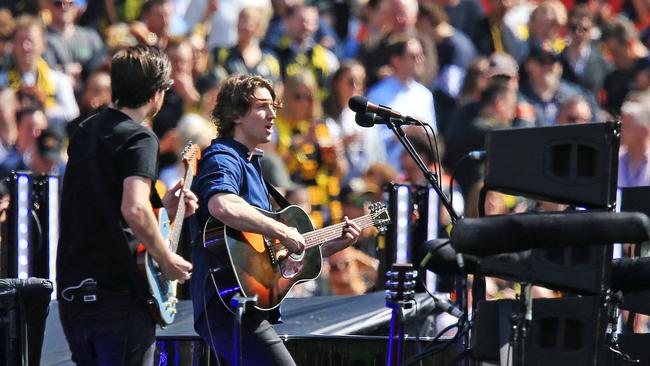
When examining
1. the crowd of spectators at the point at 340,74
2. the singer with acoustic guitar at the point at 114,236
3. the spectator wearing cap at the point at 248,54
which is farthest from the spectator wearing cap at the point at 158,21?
the singer with acoustic guitar at the point at 114,236

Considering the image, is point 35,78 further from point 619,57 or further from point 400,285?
point 619,57

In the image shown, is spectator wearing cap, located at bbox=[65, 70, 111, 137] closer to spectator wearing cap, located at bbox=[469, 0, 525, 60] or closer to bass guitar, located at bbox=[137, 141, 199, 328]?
spectator wearing cap, located at bbox=[469, 0, 525, 60]

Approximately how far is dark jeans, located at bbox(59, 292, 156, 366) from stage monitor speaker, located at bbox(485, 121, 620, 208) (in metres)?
1.69

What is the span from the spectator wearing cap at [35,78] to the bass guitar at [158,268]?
5.17 m

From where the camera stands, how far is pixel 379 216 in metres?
7.84

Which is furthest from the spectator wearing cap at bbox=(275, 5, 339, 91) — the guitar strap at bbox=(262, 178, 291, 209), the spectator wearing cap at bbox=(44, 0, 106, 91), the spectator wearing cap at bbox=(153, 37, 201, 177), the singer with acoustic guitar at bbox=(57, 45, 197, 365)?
the singer with acoustic guitar at bbox=(57, 45, 197, 365)

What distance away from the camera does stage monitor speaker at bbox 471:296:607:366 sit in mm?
6141

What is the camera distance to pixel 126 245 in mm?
6148

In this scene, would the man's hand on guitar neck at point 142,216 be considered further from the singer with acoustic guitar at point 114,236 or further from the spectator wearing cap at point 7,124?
the spectator wearing cap at point 7,124

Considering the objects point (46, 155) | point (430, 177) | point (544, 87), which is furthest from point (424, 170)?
point (544, 87)

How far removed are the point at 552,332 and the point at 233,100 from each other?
1951 millimetres

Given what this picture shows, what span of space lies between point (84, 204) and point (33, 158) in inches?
192

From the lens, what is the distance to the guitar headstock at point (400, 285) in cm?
702

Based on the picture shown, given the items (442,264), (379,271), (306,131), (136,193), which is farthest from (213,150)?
(306,131)
